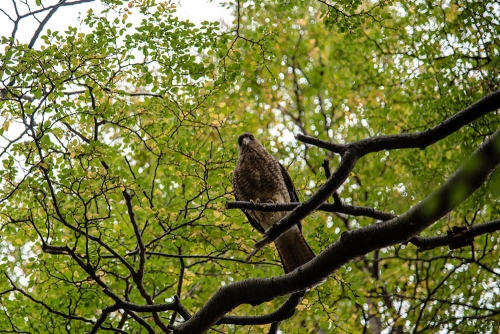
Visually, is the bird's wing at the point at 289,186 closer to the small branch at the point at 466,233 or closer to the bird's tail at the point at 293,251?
the bird's tail at the point at 293,251

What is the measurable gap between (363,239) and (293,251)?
2589mm

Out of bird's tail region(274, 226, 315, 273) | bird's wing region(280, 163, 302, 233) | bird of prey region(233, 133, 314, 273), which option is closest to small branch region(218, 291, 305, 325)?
bird's tail region(274, 226, 315, 273)

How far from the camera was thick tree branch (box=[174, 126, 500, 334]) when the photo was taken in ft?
8.27

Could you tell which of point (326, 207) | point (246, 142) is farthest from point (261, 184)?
point (326, 207)

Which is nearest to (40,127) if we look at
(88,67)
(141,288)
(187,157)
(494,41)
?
(88,67)

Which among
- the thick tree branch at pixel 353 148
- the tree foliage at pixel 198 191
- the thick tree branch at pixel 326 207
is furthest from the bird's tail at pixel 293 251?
the thick tree branch at pixel 353 148

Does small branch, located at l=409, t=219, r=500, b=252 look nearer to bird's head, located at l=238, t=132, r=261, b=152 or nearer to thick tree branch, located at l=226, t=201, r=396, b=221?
thick tree branch, located at l=226, t=201, r=396, b=221

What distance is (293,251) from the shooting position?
217 inches

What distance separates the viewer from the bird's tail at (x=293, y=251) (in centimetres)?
548

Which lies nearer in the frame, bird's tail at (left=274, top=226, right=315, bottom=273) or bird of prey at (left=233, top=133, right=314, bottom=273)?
bird's tail at (left=274, top=226, right=315, bottom=273)

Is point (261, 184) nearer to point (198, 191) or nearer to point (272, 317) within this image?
point (198, 191)

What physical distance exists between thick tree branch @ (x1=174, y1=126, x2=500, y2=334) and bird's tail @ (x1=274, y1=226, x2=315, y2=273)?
6.73ft

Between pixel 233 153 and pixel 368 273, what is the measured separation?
166 inches

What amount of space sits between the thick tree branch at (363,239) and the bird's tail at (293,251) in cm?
205
